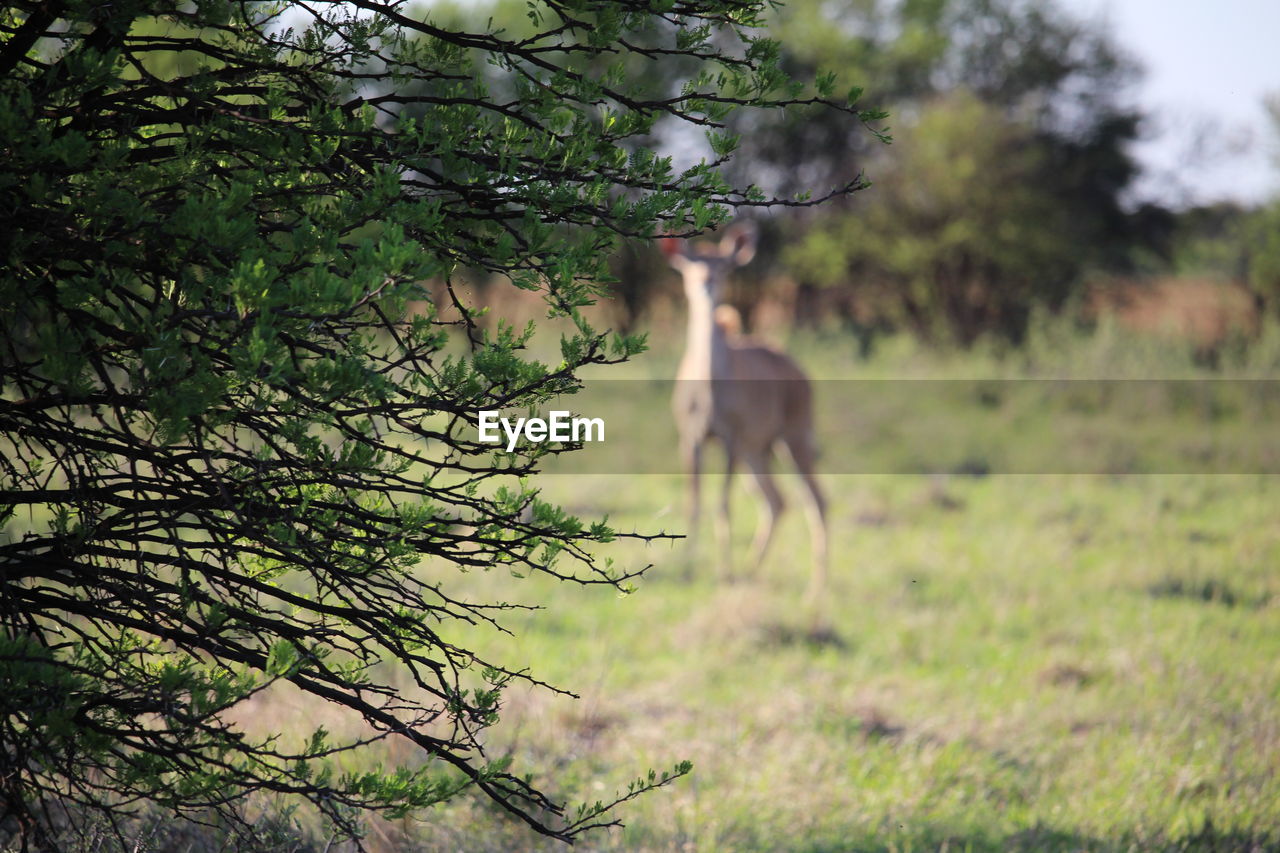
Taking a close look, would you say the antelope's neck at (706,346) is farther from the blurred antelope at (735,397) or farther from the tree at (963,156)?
the tree at (963,156)

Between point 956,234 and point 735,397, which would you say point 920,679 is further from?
point 956,234

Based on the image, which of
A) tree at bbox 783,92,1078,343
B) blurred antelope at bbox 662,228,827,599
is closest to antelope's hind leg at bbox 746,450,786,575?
blurred antelope at bbox 662,228,827,599

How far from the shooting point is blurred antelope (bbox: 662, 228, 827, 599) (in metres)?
9.38

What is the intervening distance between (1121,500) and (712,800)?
25.0 feet

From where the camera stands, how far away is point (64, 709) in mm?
2168

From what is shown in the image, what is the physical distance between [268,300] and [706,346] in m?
7.79

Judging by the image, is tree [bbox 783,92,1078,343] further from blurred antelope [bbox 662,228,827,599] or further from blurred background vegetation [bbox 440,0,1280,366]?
blurred antelope [bbox 662,228,827,599]

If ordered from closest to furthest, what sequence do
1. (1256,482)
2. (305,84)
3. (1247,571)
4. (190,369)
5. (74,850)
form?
(190,369), (305,84), (74,850), (1247,571), (1256,482)

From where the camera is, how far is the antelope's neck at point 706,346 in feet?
31.3

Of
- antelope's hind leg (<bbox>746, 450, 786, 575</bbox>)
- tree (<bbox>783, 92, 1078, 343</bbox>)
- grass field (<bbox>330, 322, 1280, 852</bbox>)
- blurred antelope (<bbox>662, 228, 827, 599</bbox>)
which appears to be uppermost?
tree (<bbox>783, 92, 1078, 343</bbox>)

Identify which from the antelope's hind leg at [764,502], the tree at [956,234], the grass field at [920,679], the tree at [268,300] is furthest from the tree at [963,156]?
the tree at [268,300]

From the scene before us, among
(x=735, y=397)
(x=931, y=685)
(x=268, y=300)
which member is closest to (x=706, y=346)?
(x=735, y=397)

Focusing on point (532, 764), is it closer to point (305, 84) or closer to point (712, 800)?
point (712, 800)

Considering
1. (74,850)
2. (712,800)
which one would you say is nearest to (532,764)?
(712,800)
